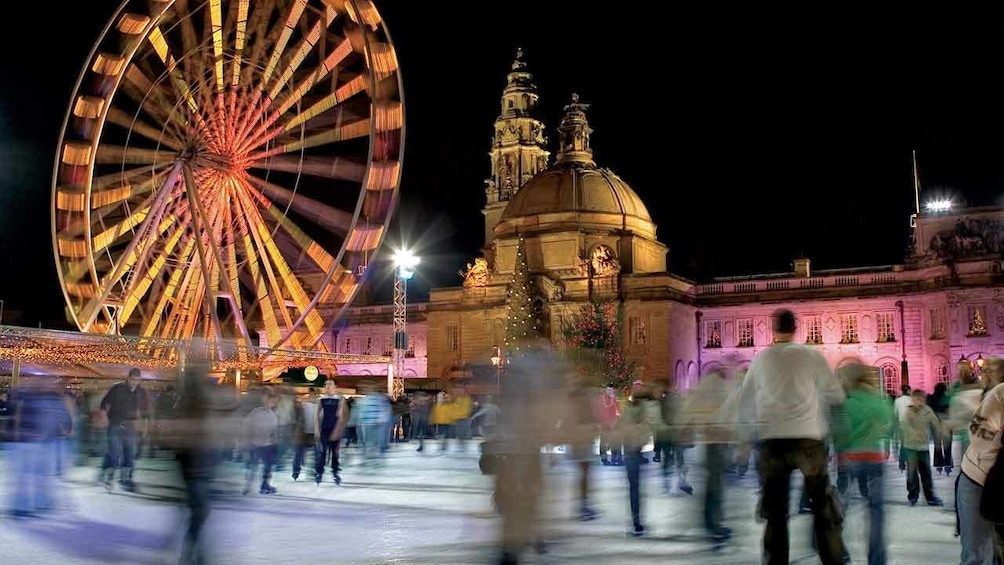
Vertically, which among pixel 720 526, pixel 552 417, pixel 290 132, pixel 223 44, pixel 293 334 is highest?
pixel 223 44

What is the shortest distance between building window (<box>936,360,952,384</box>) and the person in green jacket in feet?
159

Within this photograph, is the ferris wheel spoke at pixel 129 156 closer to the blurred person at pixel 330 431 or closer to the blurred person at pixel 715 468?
the blurred person at pixel 330 431

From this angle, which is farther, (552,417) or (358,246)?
(358,246)

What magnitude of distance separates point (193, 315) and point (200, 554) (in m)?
20.0

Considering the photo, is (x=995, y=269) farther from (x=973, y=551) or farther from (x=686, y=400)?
(x=973, y=551)

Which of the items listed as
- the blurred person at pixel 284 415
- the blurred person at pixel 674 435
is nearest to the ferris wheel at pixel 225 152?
the blurred person at pixel 284 415

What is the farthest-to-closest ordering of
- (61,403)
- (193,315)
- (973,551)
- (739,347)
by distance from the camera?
(739,347), (193,315), (61,403), (973,551)

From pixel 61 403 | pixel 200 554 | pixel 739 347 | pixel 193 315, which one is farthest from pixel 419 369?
pixel 200 554

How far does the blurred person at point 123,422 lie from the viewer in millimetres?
15375

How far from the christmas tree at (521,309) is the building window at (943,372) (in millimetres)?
21547

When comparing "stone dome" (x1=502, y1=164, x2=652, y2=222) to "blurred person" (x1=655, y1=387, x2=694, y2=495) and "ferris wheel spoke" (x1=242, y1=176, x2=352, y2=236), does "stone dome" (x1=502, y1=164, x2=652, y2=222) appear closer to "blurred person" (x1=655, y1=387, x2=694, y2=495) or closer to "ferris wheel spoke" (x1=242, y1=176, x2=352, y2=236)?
"ferris wheel spoke" (x1=242, y1=176, x2=352, y2=236)

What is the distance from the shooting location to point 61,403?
12898 mm

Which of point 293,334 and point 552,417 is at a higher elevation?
point 293,334

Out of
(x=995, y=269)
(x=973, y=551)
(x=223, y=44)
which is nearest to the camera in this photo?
(x=973, y=551)
